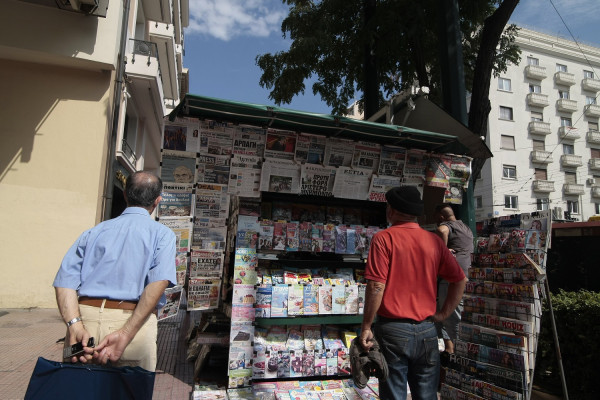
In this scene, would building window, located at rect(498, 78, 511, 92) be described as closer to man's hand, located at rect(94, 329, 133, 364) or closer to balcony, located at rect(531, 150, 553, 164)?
balcony, located at rect(531, 150, 553, 164)

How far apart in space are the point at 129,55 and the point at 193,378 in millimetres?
8570

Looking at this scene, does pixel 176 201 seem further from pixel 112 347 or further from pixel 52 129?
pixel 52 129

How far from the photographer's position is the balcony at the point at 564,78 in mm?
35500

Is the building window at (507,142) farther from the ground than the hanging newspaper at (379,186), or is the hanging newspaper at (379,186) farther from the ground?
the building window at (507,142)

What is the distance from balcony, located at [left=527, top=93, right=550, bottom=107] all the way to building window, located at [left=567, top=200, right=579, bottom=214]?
9271mm

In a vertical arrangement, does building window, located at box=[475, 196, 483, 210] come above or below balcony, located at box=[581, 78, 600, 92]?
below

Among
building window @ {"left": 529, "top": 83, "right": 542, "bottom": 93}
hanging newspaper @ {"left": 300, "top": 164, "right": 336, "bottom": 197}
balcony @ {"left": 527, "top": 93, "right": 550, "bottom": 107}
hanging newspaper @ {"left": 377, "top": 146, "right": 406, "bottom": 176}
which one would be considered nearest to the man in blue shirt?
hanging newspaper @ {"left": 300, "top": 164, "right": 336, "bottom": 197}

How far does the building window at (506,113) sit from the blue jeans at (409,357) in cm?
3618

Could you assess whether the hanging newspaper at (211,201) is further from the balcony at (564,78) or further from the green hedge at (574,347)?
the balcony at (564,78)

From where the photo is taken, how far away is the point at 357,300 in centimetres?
394

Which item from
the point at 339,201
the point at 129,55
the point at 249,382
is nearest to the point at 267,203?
the point at 339,201

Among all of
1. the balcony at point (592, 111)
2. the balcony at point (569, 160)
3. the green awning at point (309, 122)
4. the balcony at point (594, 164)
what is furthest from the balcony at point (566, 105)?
the green awning at point (309, 122)

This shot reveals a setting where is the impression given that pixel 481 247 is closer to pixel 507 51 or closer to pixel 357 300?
pixel 357 300

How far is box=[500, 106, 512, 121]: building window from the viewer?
33406mm
